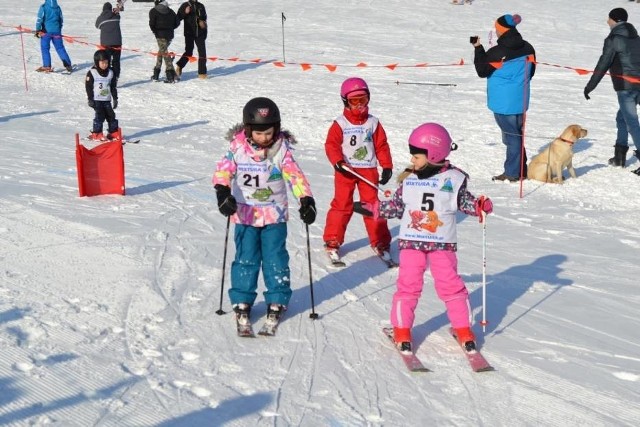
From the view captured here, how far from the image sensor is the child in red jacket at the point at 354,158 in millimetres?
7777

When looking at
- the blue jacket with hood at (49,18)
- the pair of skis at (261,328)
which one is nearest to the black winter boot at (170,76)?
the blue jacket with hood at (49,18)

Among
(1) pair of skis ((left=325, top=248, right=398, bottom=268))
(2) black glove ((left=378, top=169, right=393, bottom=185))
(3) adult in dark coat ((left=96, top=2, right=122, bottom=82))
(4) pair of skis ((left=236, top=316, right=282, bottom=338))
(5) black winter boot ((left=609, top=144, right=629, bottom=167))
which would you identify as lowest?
(1) pair of skis ((left=325, top=248, right=398, bottom=268))

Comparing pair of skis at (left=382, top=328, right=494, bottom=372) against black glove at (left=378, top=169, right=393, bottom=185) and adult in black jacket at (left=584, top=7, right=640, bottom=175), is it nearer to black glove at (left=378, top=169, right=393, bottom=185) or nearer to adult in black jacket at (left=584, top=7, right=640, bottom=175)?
black glove at (left=378, top=169, right=393, bottom=185)

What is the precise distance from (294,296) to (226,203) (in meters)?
1.54

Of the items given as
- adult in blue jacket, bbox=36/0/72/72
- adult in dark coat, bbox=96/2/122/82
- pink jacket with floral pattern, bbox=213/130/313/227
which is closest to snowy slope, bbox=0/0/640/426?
pink jacket with floral pattern, bbox=213/130/313/227

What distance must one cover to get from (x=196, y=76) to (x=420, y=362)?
15356 millimetres

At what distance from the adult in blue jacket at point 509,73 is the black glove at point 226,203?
6.33 metres

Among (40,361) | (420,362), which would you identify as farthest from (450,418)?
(40,361)

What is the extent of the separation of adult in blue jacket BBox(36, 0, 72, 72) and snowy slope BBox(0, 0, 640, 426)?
302 centimetres

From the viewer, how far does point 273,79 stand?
1977 centimetres

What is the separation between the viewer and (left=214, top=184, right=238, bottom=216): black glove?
221 inches

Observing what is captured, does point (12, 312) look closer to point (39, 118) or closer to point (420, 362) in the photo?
point (420, 362)

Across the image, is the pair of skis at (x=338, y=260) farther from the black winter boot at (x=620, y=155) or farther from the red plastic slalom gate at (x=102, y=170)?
the black winter boot at (x=620, y=155)

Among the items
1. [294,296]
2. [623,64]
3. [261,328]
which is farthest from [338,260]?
[623,64]
